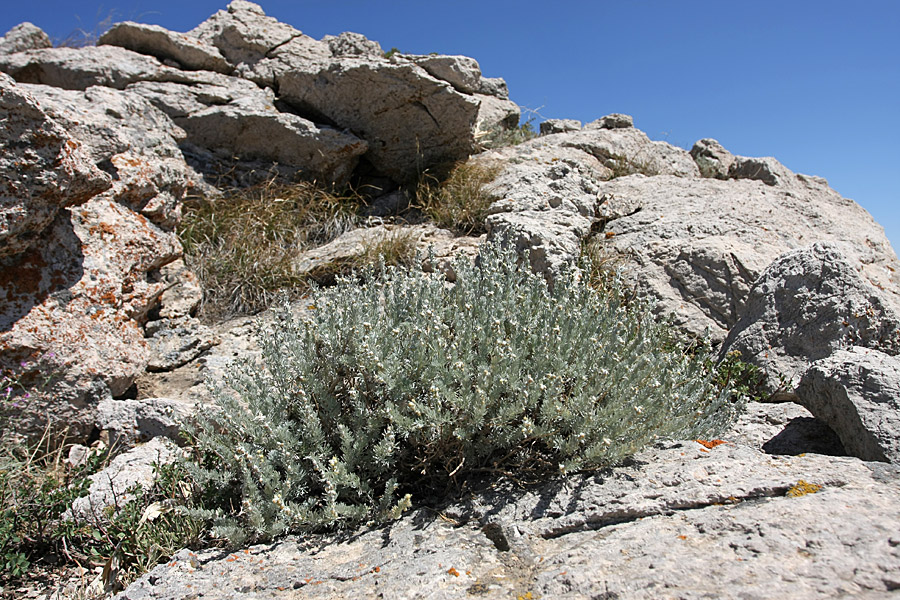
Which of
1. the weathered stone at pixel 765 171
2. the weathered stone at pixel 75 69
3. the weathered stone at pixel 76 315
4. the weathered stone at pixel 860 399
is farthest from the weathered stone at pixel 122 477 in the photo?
the weathered stone at pixel 765 171

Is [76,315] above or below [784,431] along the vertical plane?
above

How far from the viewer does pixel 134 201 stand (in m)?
4.92

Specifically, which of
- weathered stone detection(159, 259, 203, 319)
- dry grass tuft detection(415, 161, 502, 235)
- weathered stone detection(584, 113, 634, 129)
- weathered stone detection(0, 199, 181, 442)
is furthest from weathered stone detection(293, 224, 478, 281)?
weathered stone detection(584, 113, 634, 129)

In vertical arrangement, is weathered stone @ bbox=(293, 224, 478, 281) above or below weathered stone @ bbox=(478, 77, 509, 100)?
below

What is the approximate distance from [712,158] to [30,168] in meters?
8.95

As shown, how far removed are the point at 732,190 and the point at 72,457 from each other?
6786 mm

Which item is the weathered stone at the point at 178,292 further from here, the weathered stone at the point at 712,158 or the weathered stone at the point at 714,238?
the weathered stone at the point at 712,158

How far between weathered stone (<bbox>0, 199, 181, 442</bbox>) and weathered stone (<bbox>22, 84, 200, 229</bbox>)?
1.09 feet

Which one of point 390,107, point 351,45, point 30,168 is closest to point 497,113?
point 351,45

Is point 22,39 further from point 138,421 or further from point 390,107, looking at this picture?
point 138,421

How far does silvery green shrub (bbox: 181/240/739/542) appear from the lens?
103 inches

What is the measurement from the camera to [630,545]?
2.21 metres

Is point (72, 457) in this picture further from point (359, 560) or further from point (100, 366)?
point (359, 560)

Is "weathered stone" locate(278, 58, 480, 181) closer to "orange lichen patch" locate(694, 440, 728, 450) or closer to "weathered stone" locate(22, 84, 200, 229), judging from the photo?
"weathered stone" locate(22, 84, 200, 229)
